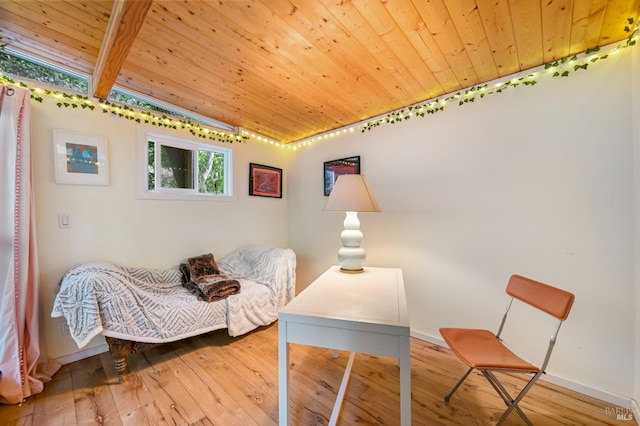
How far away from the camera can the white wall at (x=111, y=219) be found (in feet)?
6.01

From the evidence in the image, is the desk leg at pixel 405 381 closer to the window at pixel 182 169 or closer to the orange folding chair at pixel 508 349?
the orange folding chair at pixel 508 349

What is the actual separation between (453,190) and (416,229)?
47cm

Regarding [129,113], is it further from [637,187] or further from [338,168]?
[637,187]

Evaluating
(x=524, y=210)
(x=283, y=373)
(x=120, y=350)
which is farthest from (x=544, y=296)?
(x=120, y=350)

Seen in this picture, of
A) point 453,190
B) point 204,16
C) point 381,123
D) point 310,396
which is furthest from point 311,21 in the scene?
point 310,396

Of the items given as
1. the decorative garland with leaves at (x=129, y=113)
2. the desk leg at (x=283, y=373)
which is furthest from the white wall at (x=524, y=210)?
the decorative garland with leaves at (x=129, y=113)

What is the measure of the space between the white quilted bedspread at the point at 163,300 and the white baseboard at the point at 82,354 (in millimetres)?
601

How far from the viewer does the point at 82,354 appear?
1.97 meters

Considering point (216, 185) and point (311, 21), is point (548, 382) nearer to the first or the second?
point (311, 21)

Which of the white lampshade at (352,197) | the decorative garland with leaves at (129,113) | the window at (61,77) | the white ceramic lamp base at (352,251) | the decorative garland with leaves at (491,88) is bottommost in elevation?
the white ceramic lamp base at (352,251)

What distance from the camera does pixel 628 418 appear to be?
4.54 ft

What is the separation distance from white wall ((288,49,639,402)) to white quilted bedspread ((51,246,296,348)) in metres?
1.10

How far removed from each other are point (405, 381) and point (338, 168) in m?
2.30

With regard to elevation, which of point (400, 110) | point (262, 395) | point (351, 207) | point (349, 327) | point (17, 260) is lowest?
point (262, 395)
